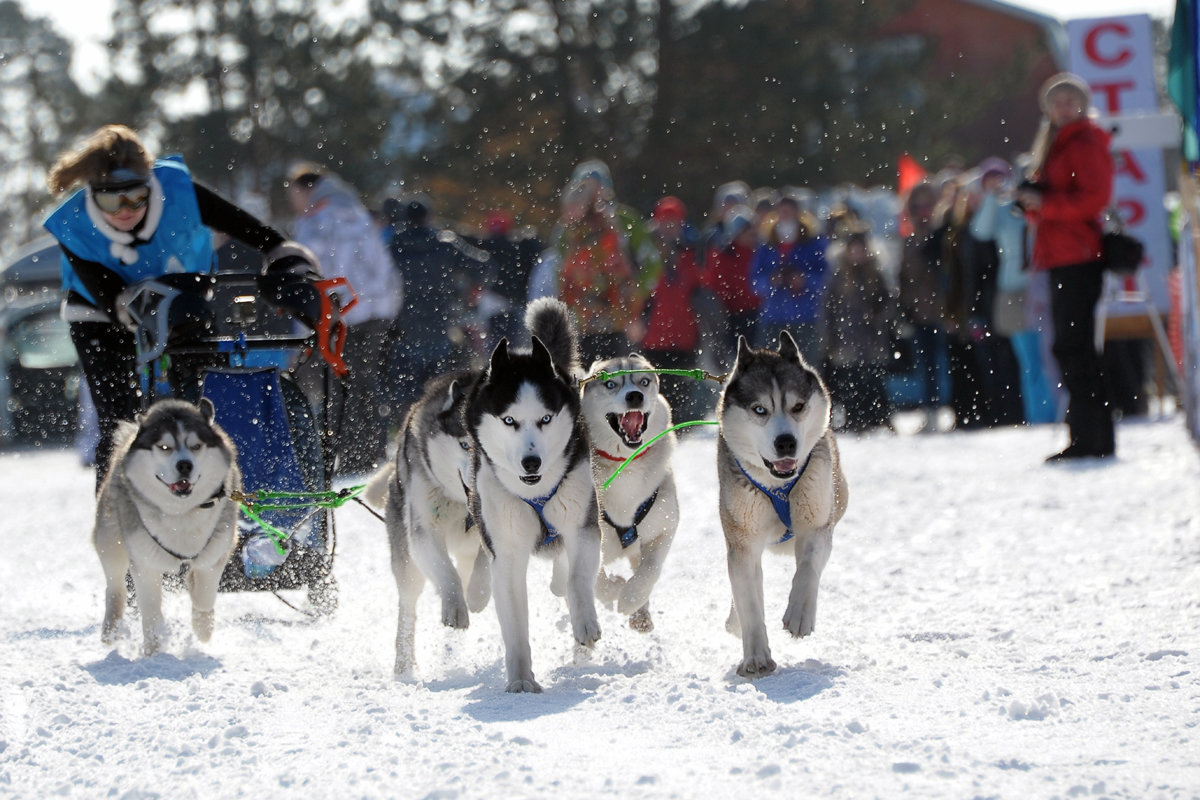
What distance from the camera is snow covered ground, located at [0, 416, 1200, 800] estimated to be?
2.85 m

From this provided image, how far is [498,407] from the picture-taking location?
3.74m

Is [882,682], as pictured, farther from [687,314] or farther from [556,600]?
[687,314]

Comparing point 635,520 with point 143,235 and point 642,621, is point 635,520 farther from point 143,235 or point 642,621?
point 143,235

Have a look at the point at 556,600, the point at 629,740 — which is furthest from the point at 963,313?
the point at 629,740

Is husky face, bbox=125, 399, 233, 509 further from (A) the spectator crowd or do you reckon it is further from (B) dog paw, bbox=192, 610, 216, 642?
(A) the spectator crowd

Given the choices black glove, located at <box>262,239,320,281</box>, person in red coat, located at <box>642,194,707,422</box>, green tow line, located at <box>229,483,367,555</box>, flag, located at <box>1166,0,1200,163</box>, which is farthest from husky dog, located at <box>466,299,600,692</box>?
person in red coat, located at <box>642,194,707,422</box>

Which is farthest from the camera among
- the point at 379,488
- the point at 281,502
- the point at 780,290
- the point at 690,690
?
the point at 780,290

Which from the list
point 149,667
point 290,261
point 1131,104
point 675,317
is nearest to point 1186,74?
point 1131,104

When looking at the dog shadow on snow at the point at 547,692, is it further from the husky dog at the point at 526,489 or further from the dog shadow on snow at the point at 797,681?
the dog shadow on snow at the point at 797,681

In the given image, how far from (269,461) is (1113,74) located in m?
8.74

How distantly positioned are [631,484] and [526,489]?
63cm

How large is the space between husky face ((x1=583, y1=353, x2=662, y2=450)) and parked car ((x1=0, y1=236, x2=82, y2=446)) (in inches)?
456

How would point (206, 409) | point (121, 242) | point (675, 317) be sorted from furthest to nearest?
1. point (675, 317)
2. point (121, 242)
3. point (206, 409)

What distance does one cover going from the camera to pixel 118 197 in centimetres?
479
